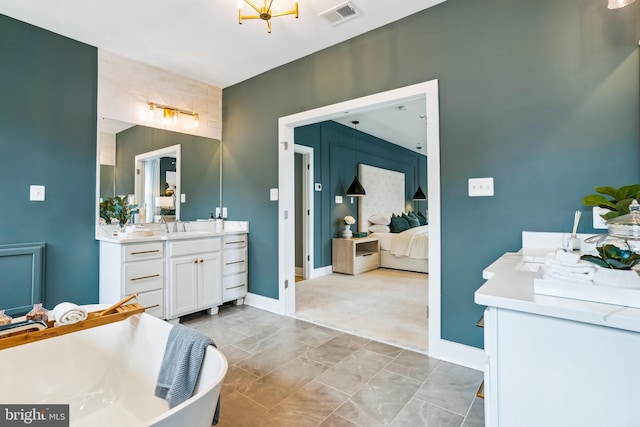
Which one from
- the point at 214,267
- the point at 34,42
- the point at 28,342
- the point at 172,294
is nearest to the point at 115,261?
the point at 172,294

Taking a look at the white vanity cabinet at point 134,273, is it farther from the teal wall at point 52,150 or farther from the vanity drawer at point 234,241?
the vanity drawer at point 234,241

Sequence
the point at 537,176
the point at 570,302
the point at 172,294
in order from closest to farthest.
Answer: the point at 570,302 < the point at 537,176 < the point at 172,294

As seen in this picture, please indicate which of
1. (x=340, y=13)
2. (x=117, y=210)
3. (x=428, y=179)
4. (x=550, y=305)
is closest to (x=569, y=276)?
(x=550, y=305)

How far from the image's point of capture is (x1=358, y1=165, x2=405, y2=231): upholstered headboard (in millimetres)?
6223

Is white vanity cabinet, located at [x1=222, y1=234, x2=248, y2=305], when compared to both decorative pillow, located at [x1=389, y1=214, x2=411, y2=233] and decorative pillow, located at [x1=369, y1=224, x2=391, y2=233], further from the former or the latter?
decorative pillow, located at [x1=389, y1=214, x2=411, y2=233]

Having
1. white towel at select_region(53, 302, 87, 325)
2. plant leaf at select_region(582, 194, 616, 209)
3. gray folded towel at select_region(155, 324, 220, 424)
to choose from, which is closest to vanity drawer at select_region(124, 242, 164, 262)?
white towel at select_region(53, 302, 87, 325)

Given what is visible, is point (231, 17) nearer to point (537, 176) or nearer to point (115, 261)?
point (115, 261)

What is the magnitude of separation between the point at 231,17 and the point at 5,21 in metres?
1.78

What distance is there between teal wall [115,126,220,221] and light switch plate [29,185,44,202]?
585mm

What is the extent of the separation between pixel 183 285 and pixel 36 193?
1.43 meters

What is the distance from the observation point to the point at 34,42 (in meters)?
2.64

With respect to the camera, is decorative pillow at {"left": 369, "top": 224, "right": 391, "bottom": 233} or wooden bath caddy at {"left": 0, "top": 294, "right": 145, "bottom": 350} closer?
wooden bath caddy at {"left": 0, "top": 294, "right": 145, "bottom": 350}

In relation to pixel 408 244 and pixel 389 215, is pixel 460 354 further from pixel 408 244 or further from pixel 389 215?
pixel 389 215

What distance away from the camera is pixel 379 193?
6.72 metres
